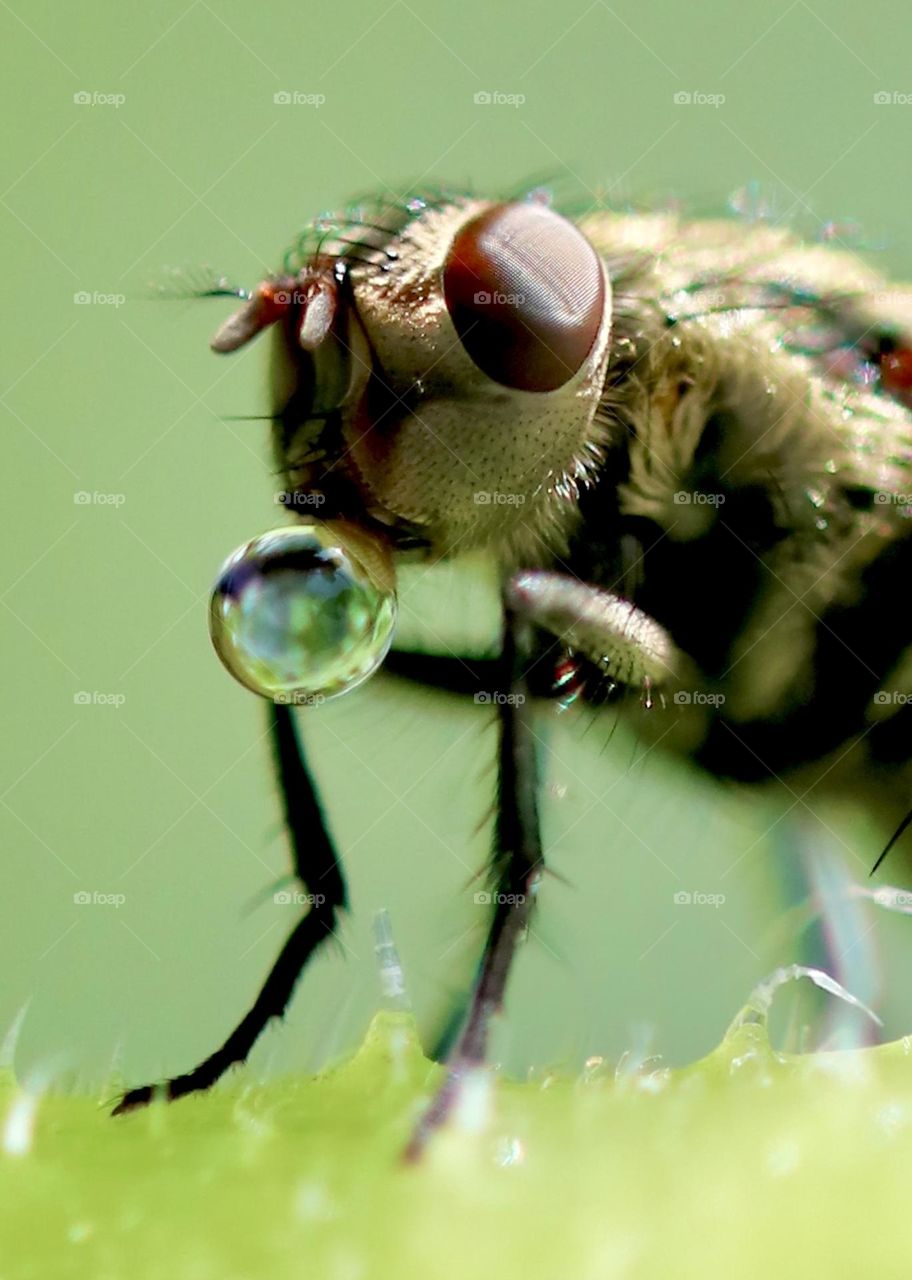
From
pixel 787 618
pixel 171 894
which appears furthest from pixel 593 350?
pixel 171 894

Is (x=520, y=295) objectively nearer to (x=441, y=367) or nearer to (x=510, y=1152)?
(x=441, y=367)

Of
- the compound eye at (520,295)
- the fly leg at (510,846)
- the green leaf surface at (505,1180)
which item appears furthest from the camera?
the fly leg at (510,846)

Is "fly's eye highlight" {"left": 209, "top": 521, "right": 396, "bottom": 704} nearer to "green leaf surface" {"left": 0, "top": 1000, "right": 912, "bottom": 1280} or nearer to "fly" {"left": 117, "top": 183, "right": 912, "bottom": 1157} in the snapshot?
"fly" {"left": 117, "top": 183, "right": 912, "bottom": 1157}

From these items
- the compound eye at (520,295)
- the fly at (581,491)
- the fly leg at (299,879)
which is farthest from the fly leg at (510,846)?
the compound eye at (520,295)

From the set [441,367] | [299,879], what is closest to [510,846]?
[299,879]

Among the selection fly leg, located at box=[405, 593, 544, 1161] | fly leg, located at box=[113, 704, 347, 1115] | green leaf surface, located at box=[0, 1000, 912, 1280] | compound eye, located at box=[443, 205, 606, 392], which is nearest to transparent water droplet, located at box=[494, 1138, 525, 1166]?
green leaf surface, located at box=[0, 1000, 912, 1280]

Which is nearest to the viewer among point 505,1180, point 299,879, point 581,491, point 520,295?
point 505,1180

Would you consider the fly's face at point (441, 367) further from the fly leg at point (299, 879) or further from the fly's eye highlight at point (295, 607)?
the fly leg at point (299, 879)
